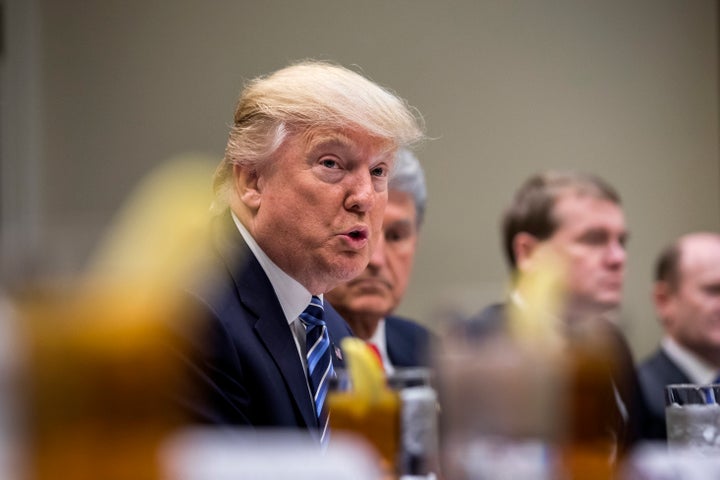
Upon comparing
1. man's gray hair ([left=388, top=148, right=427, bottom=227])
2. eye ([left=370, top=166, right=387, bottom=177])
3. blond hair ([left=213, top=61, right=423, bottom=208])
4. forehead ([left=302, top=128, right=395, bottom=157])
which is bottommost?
man's gray hair ([left=388, top=148, right=427, bottom=227])

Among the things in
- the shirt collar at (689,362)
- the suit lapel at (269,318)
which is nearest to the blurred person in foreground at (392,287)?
the suit lapel at (269,318)

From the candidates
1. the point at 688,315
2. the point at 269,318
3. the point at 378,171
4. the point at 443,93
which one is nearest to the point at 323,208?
the point at 378,171

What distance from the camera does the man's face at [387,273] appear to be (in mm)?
3215

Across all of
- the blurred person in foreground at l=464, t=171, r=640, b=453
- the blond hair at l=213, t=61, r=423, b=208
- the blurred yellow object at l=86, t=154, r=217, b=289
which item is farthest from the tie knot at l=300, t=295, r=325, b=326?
the blurred person in foreground at l=464, t=171, r=640, b=453

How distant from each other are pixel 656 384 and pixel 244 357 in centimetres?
237

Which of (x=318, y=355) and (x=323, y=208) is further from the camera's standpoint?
(x=323, y=208)

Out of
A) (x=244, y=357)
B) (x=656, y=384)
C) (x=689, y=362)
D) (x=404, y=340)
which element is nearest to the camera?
(x=244, y=357)

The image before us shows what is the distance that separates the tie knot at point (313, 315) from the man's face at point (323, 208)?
Answer: 62mm

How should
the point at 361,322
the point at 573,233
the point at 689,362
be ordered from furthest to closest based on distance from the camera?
the point at 689,362 → the point at 573,233 → the point at 361,322

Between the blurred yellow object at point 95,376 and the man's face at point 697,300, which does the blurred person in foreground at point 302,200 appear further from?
the man's face at point 697,300

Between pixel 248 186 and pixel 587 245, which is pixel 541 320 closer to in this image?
pixel 248 186

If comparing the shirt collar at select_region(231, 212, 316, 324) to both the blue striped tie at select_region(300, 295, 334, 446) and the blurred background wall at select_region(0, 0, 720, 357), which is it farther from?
the blurred background wall at select_region(0, 0, 720, 357)

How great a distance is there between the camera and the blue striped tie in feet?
6.80

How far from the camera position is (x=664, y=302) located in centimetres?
469
